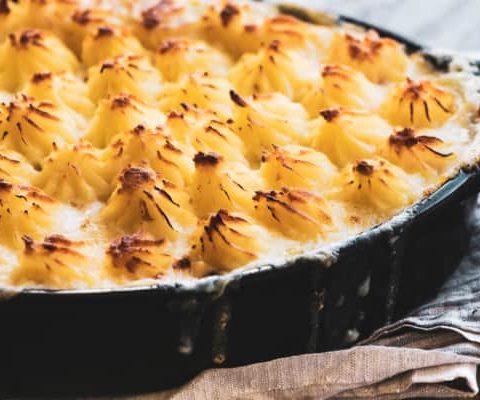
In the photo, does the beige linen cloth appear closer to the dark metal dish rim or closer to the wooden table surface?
the dark metal dish rim

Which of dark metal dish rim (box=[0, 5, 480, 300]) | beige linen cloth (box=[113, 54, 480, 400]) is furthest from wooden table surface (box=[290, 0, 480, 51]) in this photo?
beige linen cloth (box=[113, 54, 480, 400])

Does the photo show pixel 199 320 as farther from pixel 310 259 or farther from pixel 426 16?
pixel 426 16

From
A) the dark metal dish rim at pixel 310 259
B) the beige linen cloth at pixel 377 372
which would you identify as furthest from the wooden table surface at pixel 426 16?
the beige linen cloth at pixel 377 372

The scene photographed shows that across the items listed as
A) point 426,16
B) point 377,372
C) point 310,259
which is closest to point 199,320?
point 310,259

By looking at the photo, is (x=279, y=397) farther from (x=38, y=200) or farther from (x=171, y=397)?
(x=38, y=200)

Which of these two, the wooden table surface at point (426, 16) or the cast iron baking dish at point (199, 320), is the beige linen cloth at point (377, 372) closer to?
the cast iron baking dish at point (199, 320)

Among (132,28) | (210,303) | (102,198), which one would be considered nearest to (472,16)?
(132,28)
